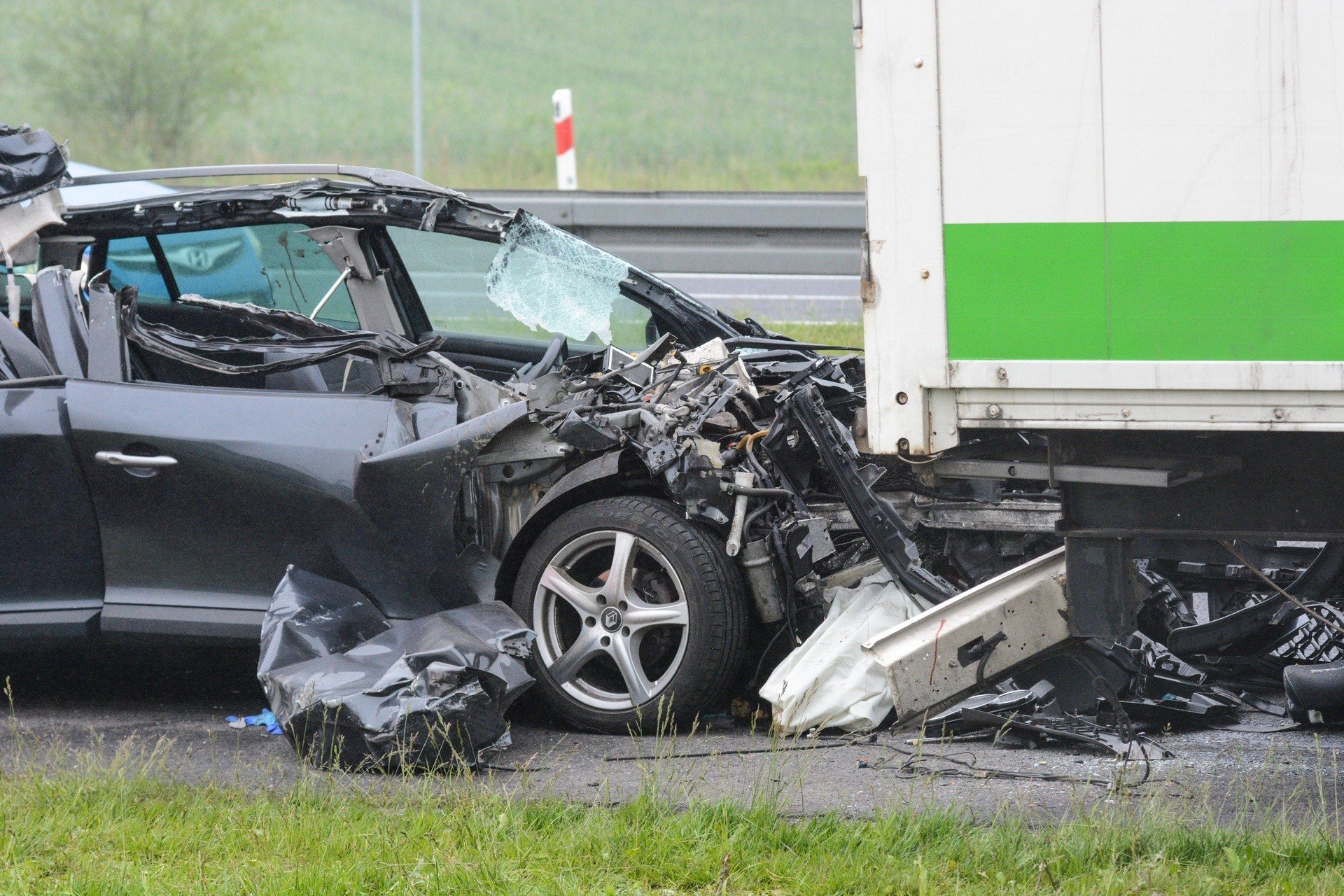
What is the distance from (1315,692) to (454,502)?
2880mm

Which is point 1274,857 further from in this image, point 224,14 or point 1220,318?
point 224,14

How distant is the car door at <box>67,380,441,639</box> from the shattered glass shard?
38.3 inches

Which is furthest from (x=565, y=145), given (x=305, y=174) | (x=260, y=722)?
(x=260, y=722)

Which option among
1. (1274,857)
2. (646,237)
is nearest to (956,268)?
(1274,857)

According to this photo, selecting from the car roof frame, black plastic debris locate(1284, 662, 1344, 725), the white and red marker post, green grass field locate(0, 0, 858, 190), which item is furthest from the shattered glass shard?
green grass field locate(0, 0, 858, 190)

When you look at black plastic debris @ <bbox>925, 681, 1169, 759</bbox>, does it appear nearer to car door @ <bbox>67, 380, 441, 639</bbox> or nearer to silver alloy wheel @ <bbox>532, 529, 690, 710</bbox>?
silver alloy wheel @ <bbox>532, 529, 690, 710</bbox>

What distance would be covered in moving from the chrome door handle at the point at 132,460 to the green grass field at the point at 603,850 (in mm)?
1238

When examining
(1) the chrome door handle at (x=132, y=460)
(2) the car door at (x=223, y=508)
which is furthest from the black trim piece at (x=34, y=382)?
(1) the chrome door handle at (x=132, y=460)

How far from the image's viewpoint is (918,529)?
479 centimetres

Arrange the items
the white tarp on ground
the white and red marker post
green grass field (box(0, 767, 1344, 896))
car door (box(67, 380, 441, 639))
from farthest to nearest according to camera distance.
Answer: the white and red marker post, car door (box(67, 380, 441, 639)), the white tarp on ground, green grass field (box(0, 767, 1344, 896))

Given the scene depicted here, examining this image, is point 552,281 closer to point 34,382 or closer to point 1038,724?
point 34,382

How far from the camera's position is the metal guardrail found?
1148cm

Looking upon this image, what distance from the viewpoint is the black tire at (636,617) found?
4598 millimetres

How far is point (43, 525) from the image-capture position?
4.82 m
